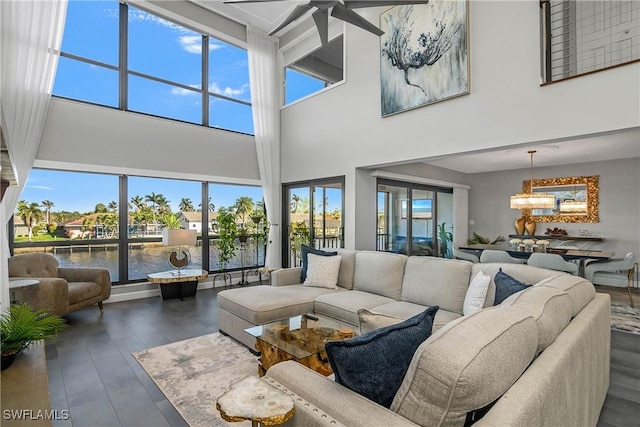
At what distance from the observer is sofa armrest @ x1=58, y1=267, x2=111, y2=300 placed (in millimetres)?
4387

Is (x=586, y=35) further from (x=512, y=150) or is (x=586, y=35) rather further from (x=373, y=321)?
(x=373, y=321)

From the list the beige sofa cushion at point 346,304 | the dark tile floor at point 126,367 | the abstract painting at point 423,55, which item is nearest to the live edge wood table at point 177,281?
the dark tile floor at point 126,367

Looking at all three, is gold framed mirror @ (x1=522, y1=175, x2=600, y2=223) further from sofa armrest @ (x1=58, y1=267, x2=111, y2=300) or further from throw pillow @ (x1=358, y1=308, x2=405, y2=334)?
sofa armrest @ (x1=58, y1=267, x2=111, y2=300)

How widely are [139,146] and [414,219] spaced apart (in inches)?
216

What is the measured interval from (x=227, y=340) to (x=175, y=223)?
2948 mm

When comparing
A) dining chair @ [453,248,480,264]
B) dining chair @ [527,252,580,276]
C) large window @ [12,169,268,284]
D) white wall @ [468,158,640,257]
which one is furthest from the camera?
white wall @ [468,158,640,257]

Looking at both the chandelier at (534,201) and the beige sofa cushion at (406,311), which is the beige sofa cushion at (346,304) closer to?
the beige sofa cushion at (406,311)

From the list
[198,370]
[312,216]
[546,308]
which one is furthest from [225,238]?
[546,308]

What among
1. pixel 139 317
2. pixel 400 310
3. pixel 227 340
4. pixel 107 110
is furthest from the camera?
pixel 107 110

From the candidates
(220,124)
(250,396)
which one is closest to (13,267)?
(220,124)

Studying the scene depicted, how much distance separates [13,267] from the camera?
3.95 metres

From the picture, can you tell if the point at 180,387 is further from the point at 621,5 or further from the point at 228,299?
the point at 621,5

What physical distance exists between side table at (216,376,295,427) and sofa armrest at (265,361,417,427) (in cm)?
9

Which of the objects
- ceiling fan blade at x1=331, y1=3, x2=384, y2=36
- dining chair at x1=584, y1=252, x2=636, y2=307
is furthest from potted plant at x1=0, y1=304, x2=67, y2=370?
dining chair at x1=584, y1=252, x2=636, y2=307
